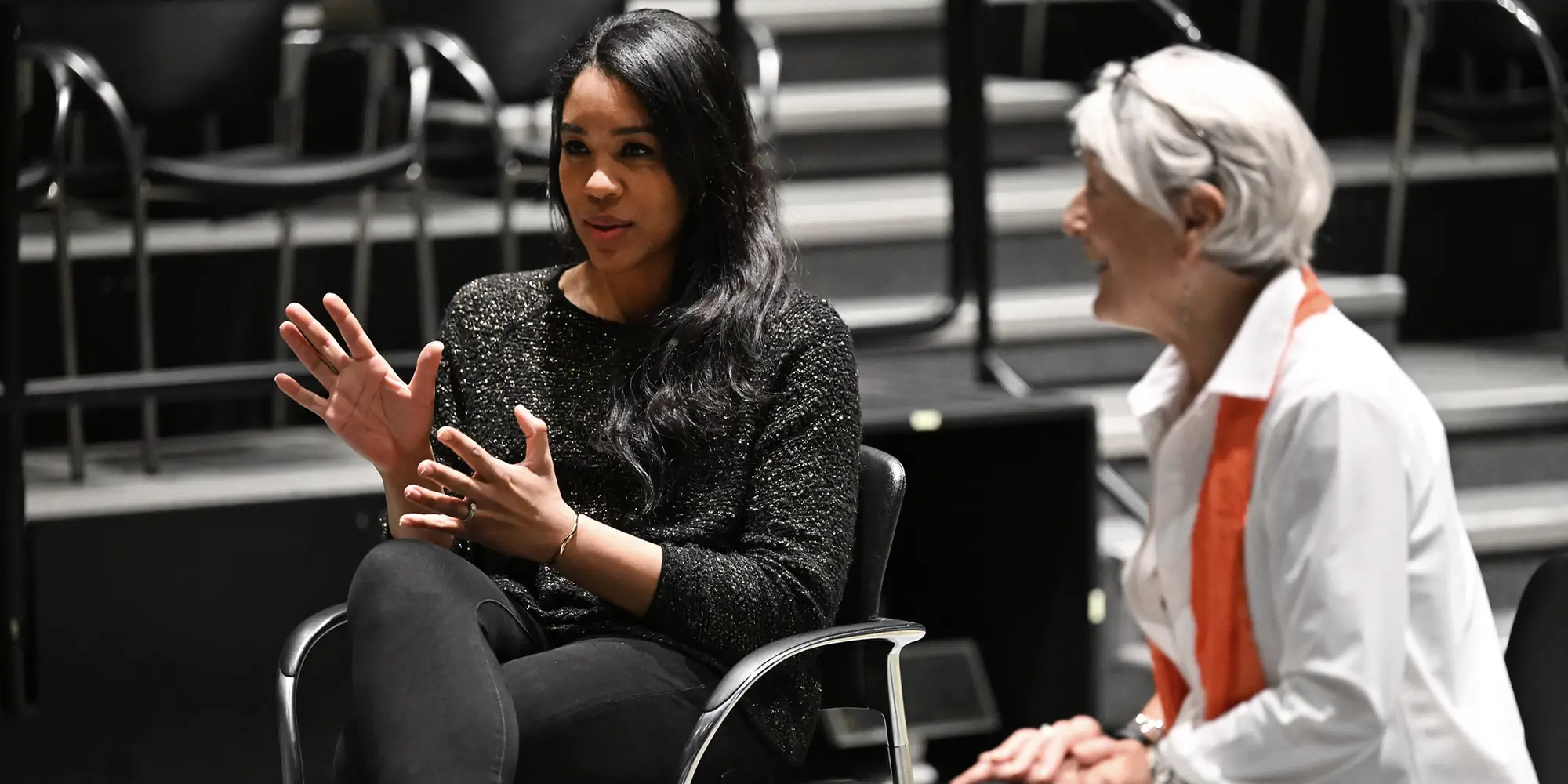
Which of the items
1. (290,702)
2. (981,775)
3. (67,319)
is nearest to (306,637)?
(290,702)

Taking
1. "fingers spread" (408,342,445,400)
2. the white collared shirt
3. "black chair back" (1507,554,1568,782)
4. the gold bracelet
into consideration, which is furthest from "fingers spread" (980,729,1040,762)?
"fingers spread" (408,342,445,400)

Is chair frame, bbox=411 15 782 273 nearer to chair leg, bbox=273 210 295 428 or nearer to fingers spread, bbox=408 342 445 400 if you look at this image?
chair leg, bbox=273 210 295 428

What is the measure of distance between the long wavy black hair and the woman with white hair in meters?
0.67

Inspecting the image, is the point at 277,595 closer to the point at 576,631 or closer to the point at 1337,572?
the point at 576,631

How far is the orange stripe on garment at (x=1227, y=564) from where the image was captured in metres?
1.18

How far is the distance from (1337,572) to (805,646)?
2.18ft

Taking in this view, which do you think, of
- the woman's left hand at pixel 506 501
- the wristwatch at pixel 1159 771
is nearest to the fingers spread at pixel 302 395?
the woman's left hand at pixel 506 501

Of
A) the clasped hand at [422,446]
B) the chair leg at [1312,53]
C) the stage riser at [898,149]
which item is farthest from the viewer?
the chair leg at [1312,53]

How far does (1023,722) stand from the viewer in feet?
9.61

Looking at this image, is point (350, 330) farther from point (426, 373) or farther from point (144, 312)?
point (144, 312)

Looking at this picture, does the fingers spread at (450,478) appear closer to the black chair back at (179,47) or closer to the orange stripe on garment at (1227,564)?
the orange stripe on garment at (1227,564)

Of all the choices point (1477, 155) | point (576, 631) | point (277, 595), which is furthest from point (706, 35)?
point (1477, 155)

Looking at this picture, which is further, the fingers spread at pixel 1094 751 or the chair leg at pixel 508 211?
the chair leg at pixel 508 211

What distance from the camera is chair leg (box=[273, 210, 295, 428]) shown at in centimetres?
343
